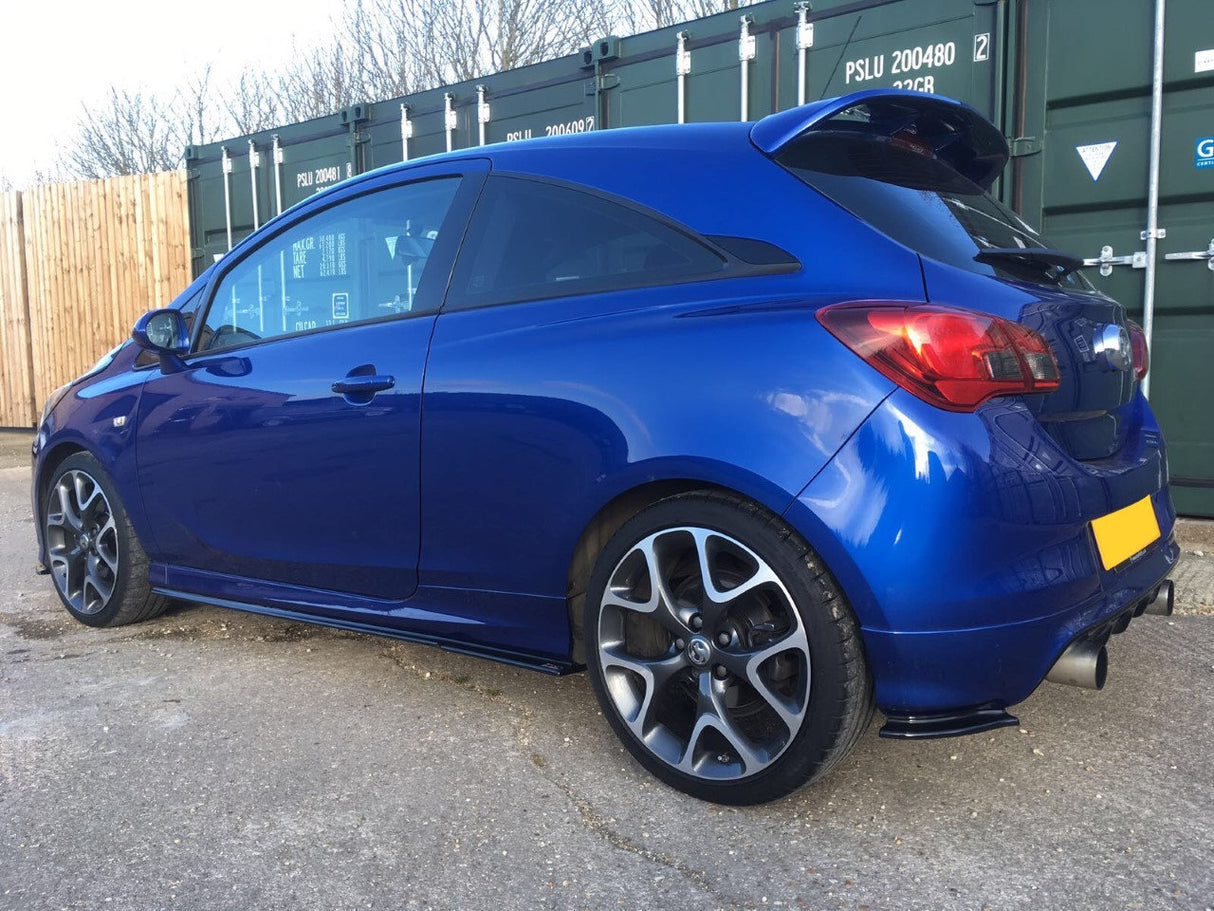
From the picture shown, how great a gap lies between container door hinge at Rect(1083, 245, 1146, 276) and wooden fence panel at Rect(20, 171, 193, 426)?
27.5ft

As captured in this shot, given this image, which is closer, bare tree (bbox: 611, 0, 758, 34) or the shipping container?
the shipping container

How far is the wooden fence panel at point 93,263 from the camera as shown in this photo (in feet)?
34.3

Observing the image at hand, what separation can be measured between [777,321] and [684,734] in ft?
3.36

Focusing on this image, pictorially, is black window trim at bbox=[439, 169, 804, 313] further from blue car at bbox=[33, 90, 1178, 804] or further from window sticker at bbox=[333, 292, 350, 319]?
window sticker at bbox=[333, 292, 350, 319]

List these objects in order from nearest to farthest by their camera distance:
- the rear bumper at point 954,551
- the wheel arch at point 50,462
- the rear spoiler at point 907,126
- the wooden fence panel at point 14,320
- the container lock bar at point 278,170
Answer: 1. the rear bumper at point 954,551
2. the rear spoiler at point 907,126
3. the wheel arch at point 50,462
4. the container lock bar at point 278,170
5. the wooden fence panel at point 14,320

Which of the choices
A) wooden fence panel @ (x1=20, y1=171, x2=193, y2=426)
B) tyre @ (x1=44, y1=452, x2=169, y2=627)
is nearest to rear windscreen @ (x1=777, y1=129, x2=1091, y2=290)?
tyre @ (x1=44, y1=452, x2=169, y2=627)

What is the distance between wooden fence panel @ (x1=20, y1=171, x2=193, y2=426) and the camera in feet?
34.3

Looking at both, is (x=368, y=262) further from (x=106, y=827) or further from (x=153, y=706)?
(x=106, y=827)

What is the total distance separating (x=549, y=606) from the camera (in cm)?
262

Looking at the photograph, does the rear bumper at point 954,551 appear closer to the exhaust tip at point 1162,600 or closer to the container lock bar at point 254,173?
the exhaust tip at point 1162,600

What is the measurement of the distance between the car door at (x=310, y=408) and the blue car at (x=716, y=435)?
0.5 inches

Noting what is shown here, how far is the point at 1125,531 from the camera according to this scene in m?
2.34

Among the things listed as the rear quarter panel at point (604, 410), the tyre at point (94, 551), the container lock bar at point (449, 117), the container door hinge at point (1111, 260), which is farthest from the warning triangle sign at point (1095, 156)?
the tyre at point (94, 551)

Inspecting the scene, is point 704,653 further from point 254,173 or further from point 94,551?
point 254,173
